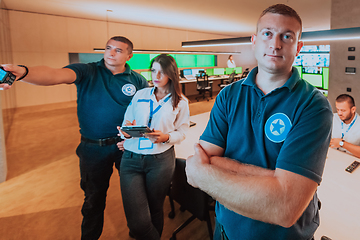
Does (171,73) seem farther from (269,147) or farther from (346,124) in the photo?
(346,124)

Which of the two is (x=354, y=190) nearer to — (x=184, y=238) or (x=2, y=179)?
(x=184, y=238)

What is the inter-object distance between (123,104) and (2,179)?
2.68 m

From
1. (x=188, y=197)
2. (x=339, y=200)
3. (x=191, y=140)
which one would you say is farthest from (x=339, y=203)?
(x=191, y=140)

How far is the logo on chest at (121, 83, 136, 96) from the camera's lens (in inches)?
73.7

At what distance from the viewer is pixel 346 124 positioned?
8.27 ft

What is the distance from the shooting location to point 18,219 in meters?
2.41

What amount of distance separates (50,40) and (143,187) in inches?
308

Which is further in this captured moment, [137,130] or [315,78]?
[315,78]

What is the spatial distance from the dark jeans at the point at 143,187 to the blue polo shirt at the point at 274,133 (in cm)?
63

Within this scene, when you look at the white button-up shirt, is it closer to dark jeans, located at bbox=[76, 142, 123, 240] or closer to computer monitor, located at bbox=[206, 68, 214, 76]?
dark jeans, located at bbox=[76, 142, 123, 240]

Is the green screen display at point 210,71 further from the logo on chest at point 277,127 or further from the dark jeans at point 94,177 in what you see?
the logo on chest at point 277,127

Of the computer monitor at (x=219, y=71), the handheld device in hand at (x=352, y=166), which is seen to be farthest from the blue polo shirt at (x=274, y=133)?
the computer monitor at (x=219, y=71)

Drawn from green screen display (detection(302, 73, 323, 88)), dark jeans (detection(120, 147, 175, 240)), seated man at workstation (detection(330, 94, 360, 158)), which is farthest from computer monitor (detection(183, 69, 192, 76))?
dark jeans (detection(120, 147, 175, 240))

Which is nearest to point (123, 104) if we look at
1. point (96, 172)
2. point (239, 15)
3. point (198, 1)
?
point (96, 172)
